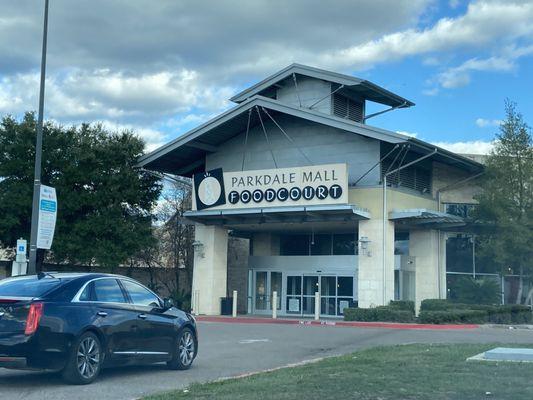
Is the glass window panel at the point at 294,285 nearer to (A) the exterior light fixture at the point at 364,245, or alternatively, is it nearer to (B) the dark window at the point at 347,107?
(A) the exterior light fixture at the point at 364,245

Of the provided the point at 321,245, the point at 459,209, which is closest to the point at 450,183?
the point at 459,209

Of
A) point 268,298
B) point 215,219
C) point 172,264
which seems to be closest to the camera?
point 215,219

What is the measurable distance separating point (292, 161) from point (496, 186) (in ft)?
29.1

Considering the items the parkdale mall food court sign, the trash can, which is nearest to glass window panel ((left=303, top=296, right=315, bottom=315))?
the trash can

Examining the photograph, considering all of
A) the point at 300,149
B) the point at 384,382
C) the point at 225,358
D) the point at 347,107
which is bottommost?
the point at 225,358

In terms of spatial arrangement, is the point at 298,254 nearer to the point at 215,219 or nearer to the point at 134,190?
the point at 215,219

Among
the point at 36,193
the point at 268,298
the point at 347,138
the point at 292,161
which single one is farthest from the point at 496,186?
the point at 36,193

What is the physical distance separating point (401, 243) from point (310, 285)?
4.74 metres

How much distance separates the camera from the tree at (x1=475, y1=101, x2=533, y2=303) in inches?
1253

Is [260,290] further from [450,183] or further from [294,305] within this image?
[450,183]

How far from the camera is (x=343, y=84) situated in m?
33.8

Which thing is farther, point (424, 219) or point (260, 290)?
point (260, 290)

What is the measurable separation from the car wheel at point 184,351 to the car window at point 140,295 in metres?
0.77

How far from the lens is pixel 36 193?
21.2 meters
